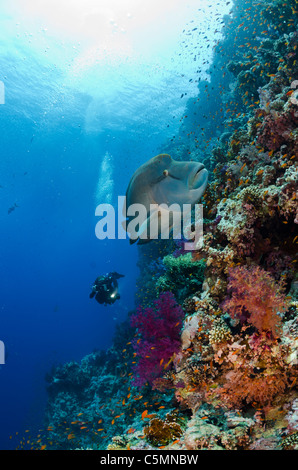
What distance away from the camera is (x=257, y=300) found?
2.74 m

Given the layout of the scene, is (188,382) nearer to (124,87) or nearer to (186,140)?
(186,140)

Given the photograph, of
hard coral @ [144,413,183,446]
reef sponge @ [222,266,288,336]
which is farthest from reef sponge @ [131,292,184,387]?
reef sponge @ [222,266,288,336]

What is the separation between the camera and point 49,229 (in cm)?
8156

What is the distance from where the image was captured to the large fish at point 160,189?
260 centimetres

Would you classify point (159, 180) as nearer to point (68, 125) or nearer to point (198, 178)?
point (198, 178)

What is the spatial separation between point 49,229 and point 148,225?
85.1 metres

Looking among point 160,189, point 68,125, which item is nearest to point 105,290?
point 160,189

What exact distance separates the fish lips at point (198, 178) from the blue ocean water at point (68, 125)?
603 inches

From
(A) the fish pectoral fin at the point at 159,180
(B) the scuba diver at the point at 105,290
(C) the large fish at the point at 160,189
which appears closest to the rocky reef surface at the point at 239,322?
(C) the large fish at the point at 160,189

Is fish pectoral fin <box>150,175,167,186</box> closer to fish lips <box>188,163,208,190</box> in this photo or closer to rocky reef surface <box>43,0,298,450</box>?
fish lips <box>188,163,208,190</box>

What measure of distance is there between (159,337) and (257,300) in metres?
2.01

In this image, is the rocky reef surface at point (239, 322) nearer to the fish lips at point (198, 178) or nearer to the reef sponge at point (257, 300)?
the reef sponge at point (257, 300)

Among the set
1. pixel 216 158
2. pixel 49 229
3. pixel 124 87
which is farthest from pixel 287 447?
pixel 49 229

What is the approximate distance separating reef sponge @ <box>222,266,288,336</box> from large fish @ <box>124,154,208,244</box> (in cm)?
110
